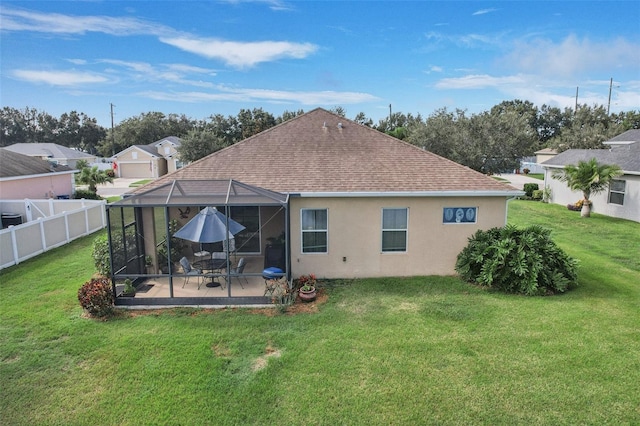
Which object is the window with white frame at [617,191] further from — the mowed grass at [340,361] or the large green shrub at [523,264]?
the large green shrub at [523,264]

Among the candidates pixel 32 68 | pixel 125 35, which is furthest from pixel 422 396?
pixel 32 68

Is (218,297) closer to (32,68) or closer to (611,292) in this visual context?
(611,292)

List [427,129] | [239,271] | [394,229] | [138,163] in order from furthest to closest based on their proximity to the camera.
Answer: [138,163], [427,129], [394,229], [239,271]

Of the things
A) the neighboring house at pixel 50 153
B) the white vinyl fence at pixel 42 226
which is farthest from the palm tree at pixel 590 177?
the neighboring house at pixel 50 153

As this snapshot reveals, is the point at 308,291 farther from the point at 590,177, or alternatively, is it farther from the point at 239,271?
the point at 590,177

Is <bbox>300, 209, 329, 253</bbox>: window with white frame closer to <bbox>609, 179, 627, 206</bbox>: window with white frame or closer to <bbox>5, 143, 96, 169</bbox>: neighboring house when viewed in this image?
<bbox>609, 179, 627, 206</bbox>: window with white frame

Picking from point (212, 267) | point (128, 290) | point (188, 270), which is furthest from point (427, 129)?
point (128, 290)
